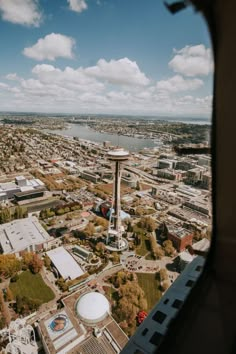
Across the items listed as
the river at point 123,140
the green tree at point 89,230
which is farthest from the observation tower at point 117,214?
the river at point 123,140

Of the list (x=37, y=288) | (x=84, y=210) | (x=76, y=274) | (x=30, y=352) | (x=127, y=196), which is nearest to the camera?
(x=30, y=352)

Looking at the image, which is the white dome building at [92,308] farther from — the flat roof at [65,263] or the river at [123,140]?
the river at [123,140]

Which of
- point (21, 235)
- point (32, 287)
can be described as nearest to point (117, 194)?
point (21, 235)

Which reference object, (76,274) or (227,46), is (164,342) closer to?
(227,46)

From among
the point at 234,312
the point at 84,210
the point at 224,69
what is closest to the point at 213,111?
the point at 224,69

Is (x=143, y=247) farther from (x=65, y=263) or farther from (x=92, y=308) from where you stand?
(x=92, y=308)
